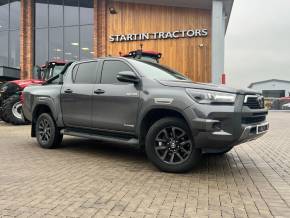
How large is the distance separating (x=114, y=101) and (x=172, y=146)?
136 cm

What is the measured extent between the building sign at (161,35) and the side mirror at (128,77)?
1598 centimetres

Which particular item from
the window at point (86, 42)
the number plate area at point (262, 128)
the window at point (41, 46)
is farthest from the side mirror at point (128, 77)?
the window at point (41, 46)

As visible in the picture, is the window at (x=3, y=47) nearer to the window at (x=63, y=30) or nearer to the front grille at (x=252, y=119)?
the window at (x=63, y=30)

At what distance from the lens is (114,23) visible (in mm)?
22875

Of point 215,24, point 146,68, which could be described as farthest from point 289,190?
point 215,24

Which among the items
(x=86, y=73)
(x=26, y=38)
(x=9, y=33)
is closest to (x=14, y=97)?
(x=86, y=73)

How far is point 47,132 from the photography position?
7.88m

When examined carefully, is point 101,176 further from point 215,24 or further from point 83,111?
point 215,24

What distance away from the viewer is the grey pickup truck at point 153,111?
17.1ft

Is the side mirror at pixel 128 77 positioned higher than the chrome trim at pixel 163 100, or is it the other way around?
the side mirror at pixel 128 77

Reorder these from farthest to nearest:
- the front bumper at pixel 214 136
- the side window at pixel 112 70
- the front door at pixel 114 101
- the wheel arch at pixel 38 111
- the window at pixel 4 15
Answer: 1. the window at pixel 4 15
2. the wheel arch at pixel 38 111
3. the side window at pixel 112 70
4. the front door at pixel 114 101
5. the front bumper at pixel 214 136

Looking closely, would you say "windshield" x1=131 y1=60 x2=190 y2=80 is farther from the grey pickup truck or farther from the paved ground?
the paved ground

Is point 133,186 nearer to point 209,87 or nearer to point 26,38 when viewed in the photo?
point 209,87

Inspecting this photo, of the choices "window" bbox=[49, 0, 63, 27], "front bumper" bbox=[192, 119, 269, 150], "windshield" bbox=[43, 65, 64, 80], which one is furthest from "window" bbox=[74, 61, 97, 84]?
"window" bbox=[49, 0, 63, 27]
